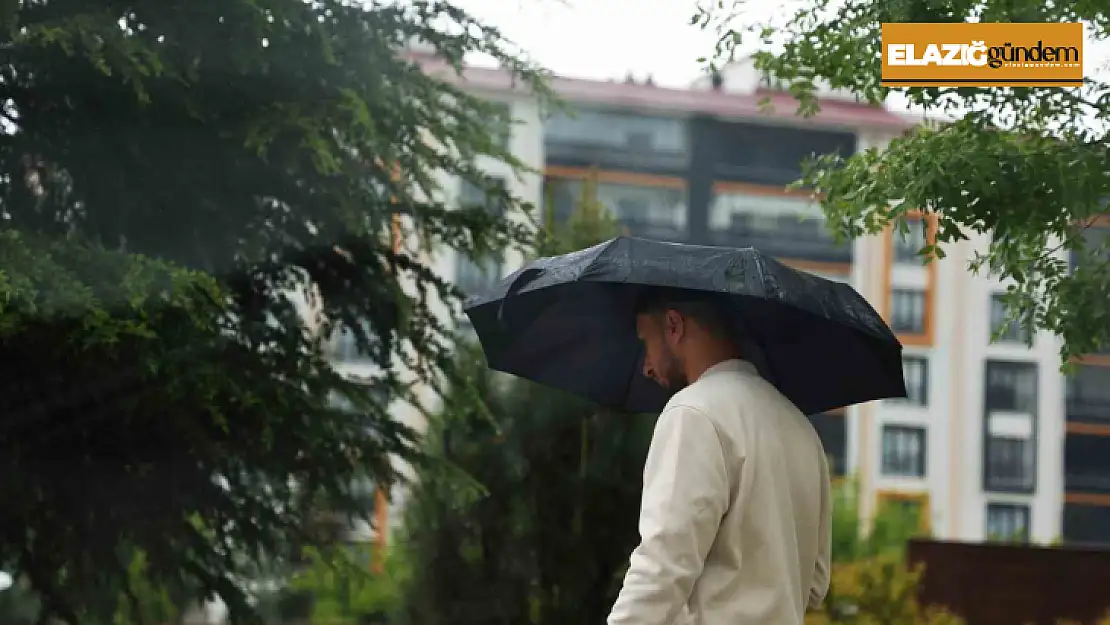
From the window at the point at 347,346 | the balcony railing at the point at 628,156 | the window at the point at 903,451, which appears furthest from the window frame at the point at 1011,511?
the window at the point at 347,346

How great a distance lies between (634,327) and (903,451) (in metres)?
14.2

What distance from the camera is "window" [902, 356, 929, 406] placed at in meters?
15.3

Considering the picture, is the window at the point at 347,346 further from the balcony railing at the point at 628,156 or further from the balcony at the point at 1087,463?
the balcony at the point at 1087,463

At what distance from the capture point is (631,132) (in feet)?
47.6

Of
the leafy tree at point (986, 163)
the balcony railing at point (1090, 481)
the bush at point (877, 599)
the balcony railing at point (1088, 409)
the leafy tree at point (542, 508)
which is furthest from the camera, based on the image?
the balcony railing at point (1090, 481)

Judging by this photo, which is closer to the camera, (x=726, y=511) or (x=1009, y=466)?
(x=726, y=511)

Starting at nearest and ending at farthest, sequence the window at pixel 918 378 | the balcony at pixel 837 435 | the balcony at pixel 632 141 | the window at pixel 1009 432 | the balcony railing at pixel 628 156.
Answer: the balcony railing at pixel 628 156 < the balcony at pixel 632 141 < the window at pixel 1009 432 < the balcony at pixel 837 435 < the window at pixel 918 378

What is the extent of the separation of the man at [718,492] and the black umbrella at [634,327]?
0.07 meters

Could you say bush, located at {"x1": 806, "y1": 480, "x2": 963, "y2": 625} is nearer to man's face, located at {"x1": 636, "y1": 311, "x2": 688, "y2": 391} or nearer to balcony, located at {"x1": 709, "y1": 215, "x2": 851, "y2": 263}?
man's face, located at {"x1": 636, "y1": 311, "x2": 688, "y2": 391}

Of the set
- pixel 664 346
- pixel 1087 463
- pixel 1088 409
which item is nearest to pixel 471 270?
pixel 664 346

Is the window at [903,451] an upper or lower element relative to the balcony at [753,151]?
lower

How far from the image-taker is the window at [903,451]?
52.2 ft

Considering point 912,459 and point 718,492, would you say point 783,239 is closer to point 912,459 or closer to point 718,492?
point 912,459

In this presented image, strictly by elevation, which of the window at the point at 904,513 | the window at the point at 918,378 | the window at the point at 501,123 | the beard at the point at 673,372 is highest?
the window at the point at 501,123
